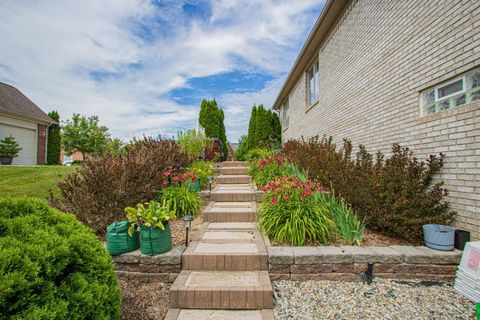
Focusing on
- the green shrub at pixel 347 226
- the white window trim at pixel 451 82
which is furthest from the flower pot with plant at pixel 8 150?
the white window trim at pixel 451 82

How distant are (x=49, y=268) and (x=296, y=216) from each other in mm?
2658

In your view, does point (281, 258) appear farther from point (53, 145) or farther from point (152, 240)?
point (53, 145)

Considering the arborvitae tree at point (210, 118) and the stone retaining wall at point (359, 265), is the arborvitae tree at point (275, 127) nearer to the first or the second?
the arborvitae tree at point (210, 118)

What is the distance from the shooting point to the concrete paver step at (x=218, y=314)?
2.12 meters

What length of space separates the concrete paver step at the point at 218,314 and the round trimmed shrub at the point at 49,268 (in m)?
0.67

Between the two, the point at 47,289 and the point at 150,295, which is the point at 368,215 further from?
the point at 47,289

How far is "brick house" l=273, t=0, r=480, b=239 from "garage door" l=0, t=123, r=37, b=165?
1576 cm

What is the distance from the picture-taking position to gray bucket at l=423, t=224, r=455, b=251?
105 inches

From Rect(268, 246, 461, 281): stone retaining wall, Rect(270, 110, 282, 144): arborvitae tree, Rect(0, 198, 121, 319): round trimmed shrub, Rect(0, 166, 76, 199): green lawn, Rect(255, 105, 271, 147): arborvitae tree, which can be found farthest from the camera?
Rect(270, 110, 282, 144): arborvitae tree

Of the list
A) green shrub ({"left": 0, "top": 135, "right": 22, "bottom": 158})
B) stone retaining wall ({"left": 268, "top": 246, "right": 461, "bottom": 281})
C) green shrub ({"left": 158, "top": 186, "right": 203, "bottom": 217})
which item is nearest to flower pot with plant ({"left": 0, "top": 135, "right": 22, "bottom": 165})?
green shrub ({"left": 0, "top": 135, "right": 22, "bottom": 158})

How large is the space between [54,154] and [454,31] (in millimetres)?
19568

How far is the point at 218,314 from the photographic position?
219cm

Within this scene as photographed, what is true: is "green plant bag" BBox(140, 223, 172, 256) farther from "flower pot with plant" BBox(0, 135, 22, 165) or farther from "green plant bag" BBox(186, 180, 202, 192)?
"flower pot with plant" BBox(0, 135, 22, 165)

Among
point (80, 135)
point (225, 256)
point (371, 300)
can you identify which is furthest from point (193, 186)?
point (80, 135)
